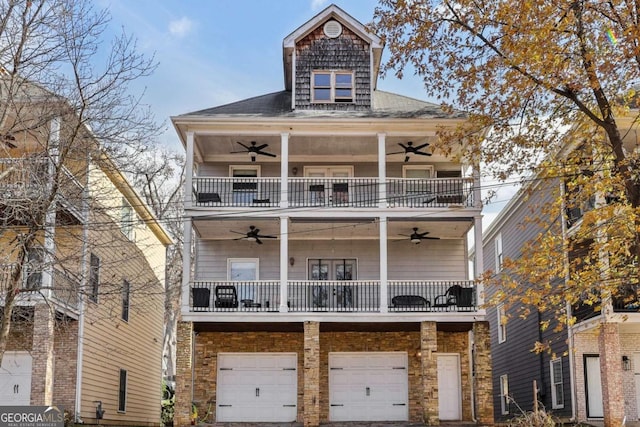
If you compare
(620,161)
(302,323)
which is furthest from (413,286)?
(620,161)

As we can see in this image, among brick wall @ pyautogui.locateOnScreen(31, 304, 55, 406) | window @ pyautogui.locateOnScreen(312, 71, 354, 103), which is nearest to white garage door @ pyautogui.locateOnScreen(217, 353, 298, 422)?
brick wall @ pyautogui.locateOnScreen(31, 304, 55, 406)

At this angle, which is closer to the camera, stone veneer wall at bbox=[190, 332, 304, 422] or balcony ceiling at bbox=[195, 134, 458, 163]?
stone veneer wall at bbox=[190, 332, 304, 422]

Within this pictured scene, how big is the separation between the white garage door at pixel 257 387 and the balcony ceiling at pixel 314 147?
19.7ft

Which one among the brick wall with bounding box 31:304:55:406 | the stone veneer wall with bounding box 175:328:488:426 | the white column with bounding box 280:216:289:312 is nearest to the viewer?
the brick wall with bounding box 31:304:55:406

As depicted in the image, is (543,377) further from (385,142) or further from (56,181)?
(56,181)

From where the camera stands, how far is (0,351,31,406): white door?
2069cm

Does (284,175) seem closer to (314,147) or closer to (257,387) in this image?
(314,147)

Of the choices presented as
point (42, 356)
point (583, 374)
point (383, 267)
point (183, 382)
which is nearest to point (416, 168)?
point (383, 267)

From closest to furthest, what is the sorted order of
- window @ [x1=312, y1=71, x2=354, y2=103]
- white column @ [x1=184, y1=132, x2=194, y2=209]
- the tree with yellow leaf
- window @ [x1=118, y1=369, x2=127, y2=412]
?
1. the tree with yellow leaf
2. white column @ [x1=184, y1=132, x2=194, y2=209]
3. window @ [x1=312, y1=71, x2=354, y2=103]
4. window @ [x1=118, y1=369, x2=127, y2=412]

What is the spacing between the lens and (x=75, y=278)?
50.6ft

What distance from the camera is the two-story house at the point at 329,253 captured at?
22.4 metres

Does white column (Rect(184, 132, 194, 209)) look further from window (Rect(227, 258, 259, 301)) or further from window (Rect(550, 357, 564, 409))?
window (Rect(550, 357, 564, 409))

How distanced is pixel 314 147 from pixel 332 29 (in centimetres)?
366

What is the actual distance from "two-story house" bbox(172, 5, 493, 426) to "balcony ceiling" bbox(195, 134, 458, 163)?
6cm
